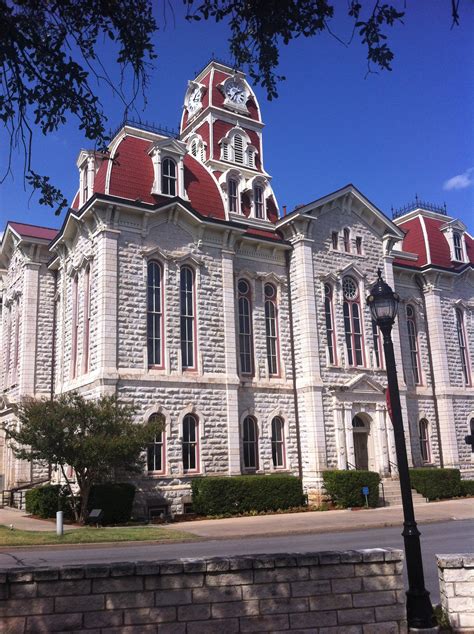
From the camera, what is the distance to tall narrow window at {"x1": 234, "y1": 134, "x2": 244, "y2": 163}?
38.5 m

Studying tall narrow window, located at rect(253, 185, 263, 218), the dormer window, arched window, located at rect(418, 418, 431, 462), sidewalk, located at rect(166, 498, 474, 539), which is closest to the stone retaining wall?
sidewalk, located at rect(166, 498, 474, 539)

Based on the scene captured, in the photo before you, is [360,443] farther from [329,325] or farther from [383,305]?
[383,305]

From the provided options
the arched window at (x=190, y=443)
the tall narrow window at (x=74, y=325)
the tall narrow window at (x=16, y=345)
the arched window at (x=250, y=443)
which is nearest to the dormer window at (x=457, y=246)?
the arched window at (x=250, y=443)

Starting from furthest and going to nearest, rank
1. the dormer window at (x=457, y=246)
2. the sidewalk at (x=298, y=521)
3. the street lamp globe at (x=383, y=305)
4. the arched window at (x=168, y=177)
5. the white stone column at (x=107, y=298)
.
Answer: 1. the dormer window at (x=457, y=246)
2. the arched window at (x=168, y=177)
3. the white stone column at (x=107, y=298)
4. the sidewalk at (x=298, y=521)
5. the street lamp globe at (x=383, y=305)

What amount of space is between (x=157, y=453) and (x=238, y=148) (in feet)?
67.3

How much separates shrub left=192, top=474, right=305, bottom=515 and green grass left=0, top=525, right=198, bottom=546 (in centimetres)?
631

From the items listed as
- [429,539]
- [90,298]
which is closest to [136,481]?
[90,298]

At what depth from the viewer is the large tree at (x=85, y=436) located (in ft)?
71.2

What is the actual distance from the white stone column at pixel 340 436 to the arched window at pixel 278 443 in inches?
101

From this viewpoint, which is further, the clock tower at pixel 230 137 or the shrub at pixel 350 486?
the clock tower at pixel 230 137

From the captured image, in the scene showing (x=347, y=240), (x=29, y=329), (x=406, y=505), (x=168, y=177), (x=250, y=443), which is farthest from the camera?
(x=347, y=240)

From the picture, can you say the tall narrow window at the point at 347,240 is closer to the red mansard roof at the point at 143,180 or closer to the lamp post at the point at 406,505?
the red mansard roof at the point at 143,180

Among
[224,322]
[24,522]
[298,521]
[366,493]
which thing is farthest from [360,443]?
[24,522]

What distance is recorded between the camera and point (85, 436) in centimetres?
2206
